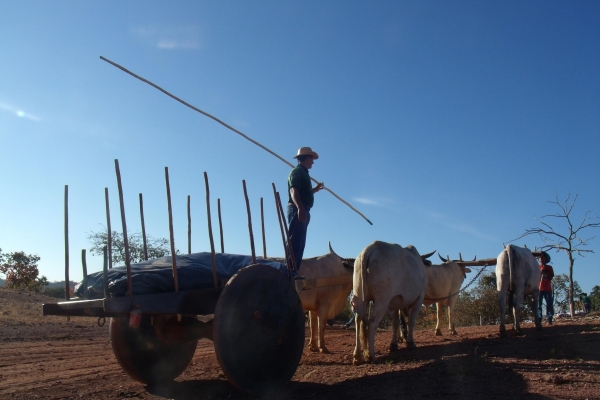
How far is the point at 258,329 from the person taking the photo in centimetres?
516

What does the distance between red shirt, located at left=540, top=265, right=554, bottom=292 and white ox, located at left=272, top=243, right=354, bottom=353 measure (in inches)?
245

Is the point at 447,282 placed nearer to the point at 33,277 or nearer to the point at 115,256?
the point at 115,256

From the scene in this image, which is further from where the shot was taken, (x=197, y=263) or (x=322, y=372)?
(x=322, y=372)

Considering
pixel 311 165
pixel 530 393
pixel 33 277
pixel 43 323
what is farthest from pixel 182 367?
pixel 33 277

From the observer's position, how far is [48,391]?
6051 millimetres

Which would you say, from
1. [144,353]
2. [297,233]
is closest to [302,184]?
[297,233]

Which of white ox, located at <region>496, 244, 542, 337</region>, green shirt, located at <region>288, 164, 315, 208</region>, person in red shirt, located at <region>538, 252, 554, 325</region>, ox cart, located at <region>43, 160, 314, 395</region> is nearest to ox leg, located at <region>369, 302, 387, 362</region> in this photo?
green shirt, located at <region>288, 164, 315, 208</region>

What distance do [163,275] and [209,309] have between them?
1.90 ft

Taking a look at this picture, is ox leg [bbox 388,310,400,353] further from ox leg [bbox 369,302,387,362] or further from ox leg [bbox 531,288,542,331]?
ox leg [bbox 531,288,542,331]

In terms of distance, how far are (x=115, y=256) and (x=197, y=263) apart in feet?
72.4

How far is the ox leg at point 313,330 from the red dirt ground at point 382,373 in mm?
393

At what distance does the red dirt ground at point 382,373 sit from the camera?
18.2ft

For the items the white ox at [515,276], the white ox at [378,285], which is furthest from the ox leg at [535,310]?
the white ox at [378,285]

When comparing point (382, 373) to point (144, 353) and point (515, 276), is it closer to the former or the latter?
point (144, 353)
